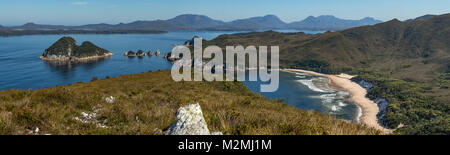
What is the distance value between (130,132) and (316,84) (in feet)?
451

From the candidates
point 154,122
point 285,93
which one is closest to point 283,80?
point 285,93

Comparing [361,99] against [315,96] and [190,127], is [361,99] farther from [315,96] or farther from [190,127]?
[190,127]

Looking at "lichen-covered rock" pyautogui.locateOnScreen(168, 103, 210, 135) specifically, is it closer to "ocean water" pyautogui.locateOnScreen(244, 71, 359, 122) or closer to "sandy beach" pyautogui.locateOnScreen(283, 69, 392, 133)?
"sandy beach" pyautogui.locateOnScreen(283, 69, 392, 133)

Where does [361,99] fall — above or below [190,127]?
below

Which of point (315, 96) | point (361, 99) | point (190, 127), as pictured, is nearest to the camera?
point (190, 127)

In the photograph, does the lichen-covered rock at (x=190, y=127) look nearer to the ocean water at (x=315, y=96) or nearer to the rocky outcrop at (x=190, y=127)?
the rocky outcrop at (x=190, y=127)

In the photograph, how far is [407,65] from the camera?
6855 inches

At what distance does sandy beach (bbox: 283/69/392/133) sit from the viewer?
7611cm

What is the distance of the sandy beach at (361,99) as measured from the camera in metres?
76.1

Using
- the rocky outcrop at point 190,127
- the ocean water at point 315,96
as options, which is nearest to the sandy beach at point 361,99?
the ocean water at point 315,96

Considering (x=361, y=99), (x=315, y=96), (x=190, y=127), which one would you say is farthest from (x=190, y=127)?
(x=361, y=99)

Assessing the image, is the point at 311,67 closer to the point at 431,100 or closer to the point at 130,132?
the point at 431,100

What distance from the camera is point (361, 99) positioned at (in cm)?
10288

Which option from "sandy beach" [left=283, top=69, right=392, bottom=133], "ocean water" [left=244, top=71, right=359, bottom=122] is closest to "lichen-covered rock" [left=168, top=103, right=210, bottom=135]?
"sandy beach" [left=283, top=69, right=392, bottom=133]
